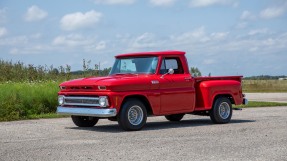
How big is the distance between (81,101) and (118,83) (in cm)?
119

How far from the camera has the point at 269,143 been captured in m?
10.3

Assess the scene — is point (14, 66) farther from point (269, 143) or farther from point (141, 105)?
point (269, 143)

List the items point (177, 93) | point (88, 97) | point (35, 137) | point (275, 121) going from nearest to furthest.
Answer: point (35, 137), point (88, 97), point (177, 93), point (275, 121)

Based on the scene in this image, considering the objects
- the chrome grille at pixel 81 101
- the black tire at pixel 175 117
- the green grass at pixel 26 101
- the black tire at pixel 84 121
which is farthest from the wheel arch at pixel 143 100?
the green grass at pixel 26 101

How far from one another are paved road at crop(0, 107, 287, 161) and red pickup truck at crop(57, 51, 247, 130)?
432 millimetres

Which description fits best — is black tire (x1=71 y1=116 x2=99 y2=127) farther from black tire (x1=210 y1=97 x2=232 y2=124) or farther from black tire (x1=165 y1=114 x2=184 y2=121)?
black tire (x1=210 y1=97 x2=232 y2=124)

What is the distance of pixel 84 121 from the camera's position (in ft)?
46.8

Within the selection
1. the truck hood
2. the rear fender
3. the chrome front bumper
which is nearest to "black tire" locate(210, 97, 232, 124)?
the rear fender

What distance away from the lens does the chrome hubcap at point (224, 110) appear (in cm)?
1490

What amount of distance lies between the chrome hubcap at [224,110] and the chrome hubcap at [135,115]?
2920 mm

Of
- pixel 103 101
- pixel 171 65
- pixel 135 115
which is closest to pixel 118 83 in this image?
pixel 103 101

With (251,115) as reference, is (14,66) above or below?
above

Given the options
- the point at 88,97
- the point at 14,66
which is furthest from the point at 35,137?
the point at 14,66

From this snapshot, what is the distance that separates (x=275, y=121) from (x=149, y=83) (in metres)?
4.30
